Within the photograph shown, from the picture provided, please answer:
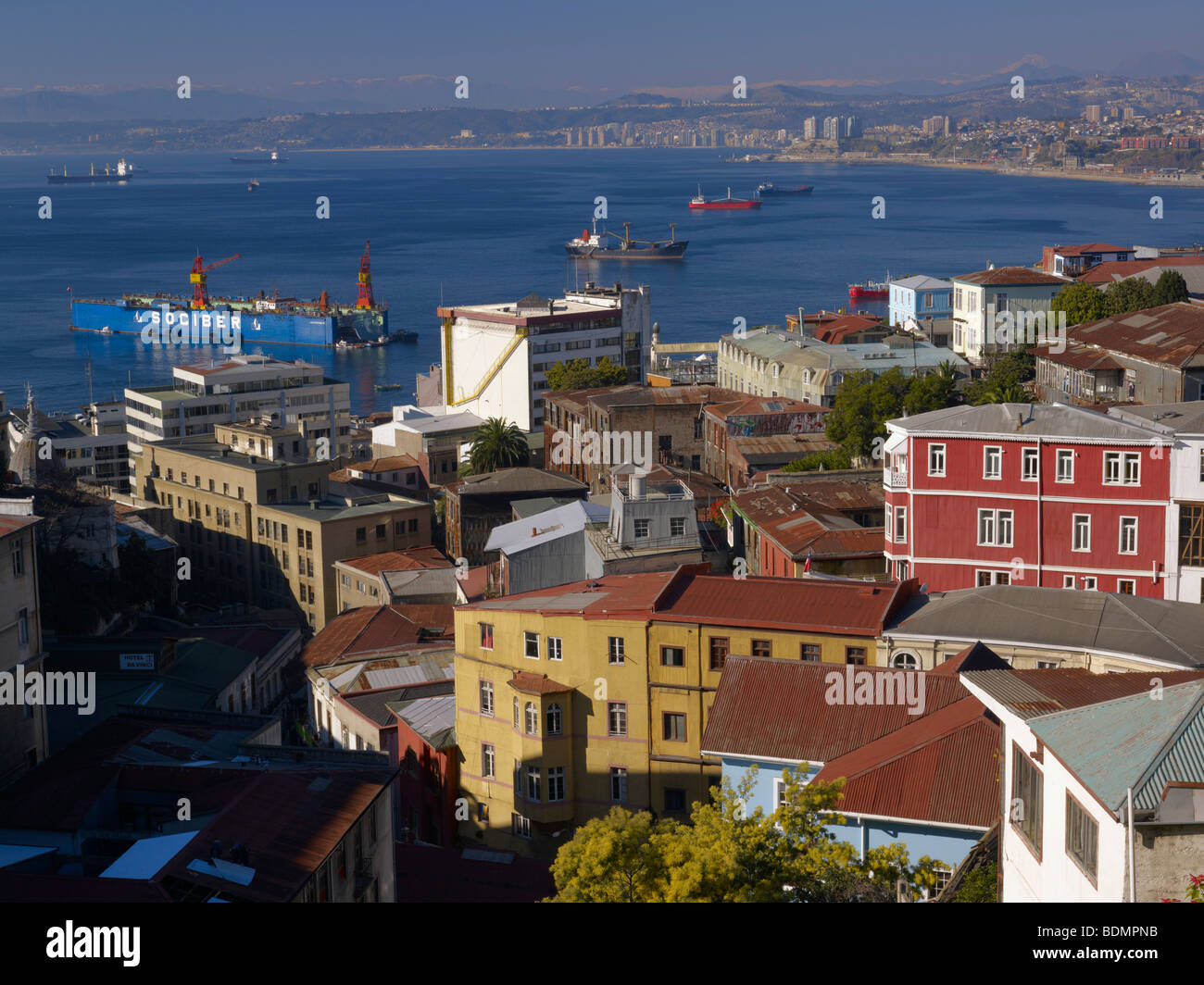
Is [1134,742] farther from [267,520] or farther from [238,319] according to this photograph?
[238,319]

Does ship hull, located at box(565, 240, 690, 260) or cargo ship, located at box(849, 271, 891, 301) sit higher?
ship hull, located at box(565, 240, 690, 260)

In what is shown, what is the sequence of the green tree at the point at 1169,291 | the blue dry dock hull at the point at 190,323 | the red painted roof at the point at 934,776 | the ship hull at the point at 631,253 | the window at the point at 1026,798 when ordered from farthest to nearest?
1. the ship hull at the point at 631,253
2. the blue dry dock hull at the point at 190,323
3. the green tree at the point at 1169,291
4. the red painted roof at the point at 934,776
5. the window at the point at 1026,798

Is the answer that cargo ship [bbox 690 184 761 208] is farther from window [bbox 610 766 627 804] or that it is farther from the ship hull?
window [bbox 610 766 627 804]

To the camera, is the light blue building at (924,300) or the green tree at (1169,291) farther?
the light blue building at (924,300)

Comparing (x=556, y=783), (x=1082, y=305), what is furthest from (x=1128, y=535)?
(x=1082, y=305)

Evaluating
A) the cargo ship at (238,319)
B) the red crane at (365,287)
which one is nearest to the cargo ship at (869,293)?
the cargo ship at (238,319)

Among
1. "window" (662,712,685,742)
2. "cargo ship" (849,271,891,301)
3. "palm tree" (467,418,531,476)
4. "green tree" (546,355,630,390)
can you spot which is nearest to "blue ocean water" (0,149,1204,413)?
"cargo ship" (849,271,891,301)

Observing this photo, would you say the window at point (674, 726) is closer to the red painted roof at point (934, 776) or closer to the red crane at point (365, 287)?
the red painted roof at point (934, 776)
